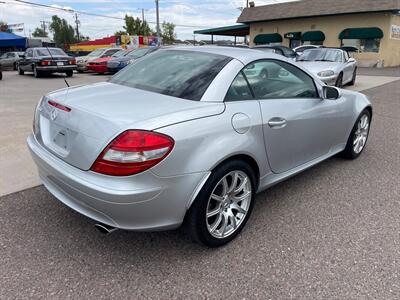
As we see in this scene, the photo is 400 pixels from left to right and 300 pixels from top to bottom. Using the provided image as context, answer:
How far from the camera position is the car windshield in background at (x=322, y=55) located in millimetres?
12031

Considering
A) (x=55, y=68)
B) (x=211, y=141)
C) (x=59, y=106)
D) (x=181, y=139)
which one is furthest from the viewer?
(x=55, y=68)

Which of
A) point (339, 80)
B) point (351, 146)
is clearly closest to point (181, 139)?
point (351, 146)

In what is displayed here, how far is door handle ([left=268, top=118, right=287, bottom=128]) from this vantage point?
2.96 meters

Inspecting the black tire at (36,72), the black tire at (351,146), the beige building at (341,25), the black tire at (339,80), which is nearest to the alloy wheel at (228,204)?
the black tire at (351,146)

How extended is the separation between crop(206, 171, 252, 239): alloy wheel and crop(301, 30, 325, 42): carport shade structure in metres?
32.6

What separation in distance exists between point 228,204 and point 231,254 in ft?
1.28

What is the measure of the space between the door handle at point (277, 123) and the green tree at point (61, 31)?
4196 inches

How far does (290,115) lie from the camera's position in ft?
10.5

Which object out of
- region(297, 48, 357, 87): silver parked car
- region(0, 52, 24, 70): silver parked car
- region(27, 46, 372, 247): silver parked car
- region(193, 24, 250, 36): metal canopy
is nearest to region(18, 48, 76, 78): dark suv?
region(0, 52, 24, 70): silver parked car

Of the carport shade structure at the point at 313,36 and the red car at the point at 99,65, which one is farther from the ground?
the carport shade structure at the point at 313,36

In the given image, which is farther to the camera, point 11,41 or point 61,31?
point 61,31

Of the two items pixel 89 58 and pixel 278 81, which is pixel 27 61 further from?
pixel 278 81

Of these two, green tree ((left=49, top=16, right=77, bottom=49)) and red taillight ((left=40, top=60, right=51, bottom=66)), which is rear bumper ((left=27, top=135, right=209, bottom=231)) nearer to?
red taillight ((left=40, top=60, right=51, bottom=66))

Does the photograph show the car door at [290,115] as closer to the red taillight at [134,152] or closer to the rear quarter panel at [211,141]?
the rear quarter panel at [211,141]
